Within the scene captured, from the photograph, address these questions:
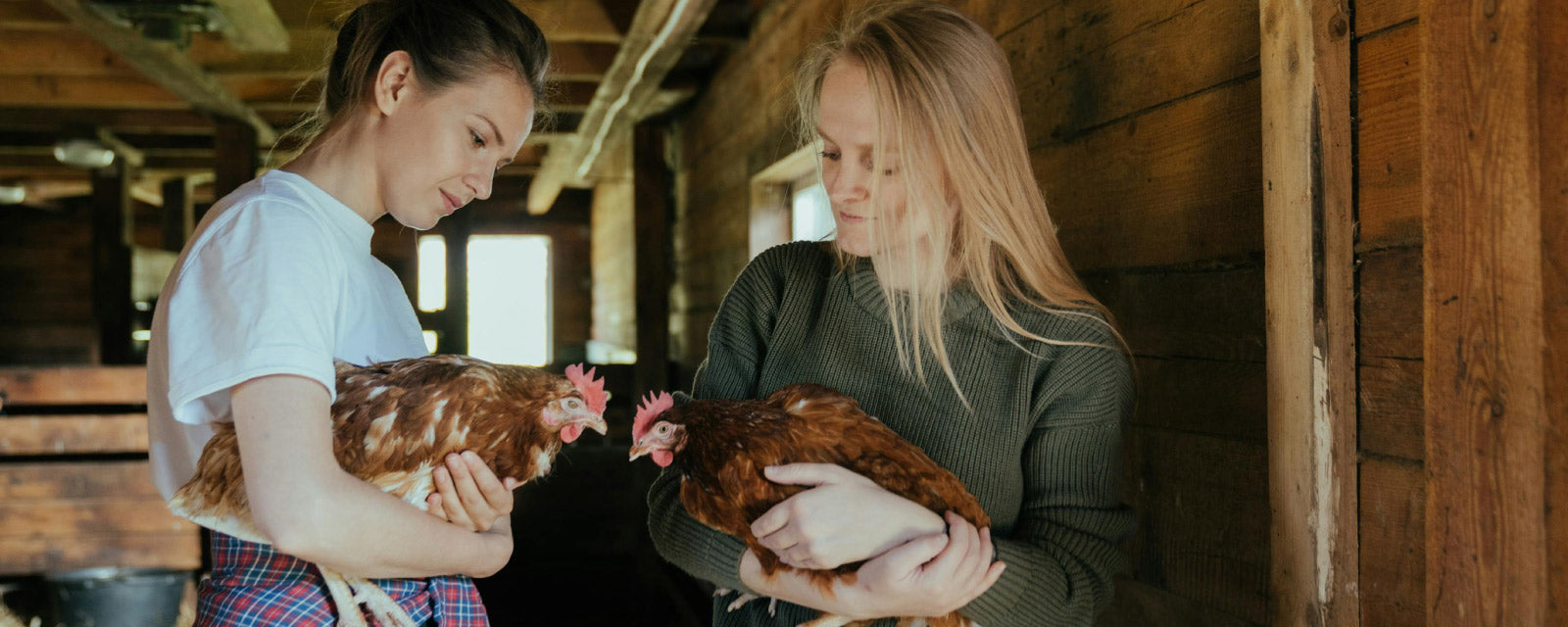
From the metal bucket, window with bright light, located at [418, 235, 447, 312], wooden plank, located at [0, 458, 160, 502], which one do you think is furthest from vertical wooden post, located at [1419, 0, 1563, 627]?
window with bright light, located at [418, 235, 447, 312]

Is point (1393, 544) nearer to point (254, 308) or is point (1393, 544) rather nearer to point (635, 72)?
point (254, 308)

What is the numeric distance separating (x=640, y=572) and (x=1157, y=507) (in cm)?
400

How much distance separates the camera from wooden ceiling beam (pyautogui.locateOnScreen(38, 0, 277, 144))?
3.68 metres

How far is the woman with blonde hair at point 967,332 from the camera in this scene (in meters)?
1.09

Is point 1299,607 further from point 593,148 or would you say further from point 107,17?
point 593,148

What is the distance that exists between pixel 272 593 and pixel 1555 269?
1070mm

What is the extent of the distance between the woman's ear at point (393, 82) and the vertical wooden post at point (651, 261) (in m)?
4.09

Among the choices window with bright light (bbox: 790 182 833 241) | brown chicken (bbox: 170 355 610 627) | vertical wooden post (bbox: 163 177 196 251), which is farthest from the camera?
vertical wooden post (bbox: 163 177 196 251)

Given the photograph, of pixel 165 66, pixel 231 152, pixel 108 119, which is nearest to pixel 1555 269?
pixel 165 66

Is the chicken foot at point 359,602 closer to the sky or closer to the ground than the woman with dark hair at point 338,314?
closer to the ground

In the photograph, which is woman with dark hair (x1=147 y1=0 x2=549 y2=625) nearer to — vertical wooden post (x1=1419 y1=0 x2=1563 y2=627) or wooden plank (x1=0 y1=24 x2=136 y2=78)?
vertical wooden post (x1=1419 y1=0 x2=1563 y2=627)

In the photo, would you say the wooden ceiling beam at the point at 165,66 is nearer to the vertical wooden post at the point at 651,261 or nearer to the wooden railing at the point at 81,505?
the wooden railing at the point at 81,505

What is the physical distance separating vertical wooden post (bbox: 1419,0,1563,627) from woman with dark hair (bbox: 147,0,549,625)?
0.82 meters

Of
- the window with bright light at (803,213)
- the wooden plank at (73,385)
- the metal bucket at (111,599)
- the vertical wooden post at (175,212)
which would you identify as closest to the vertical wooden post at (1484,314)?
the window with bright light at (803,213)
